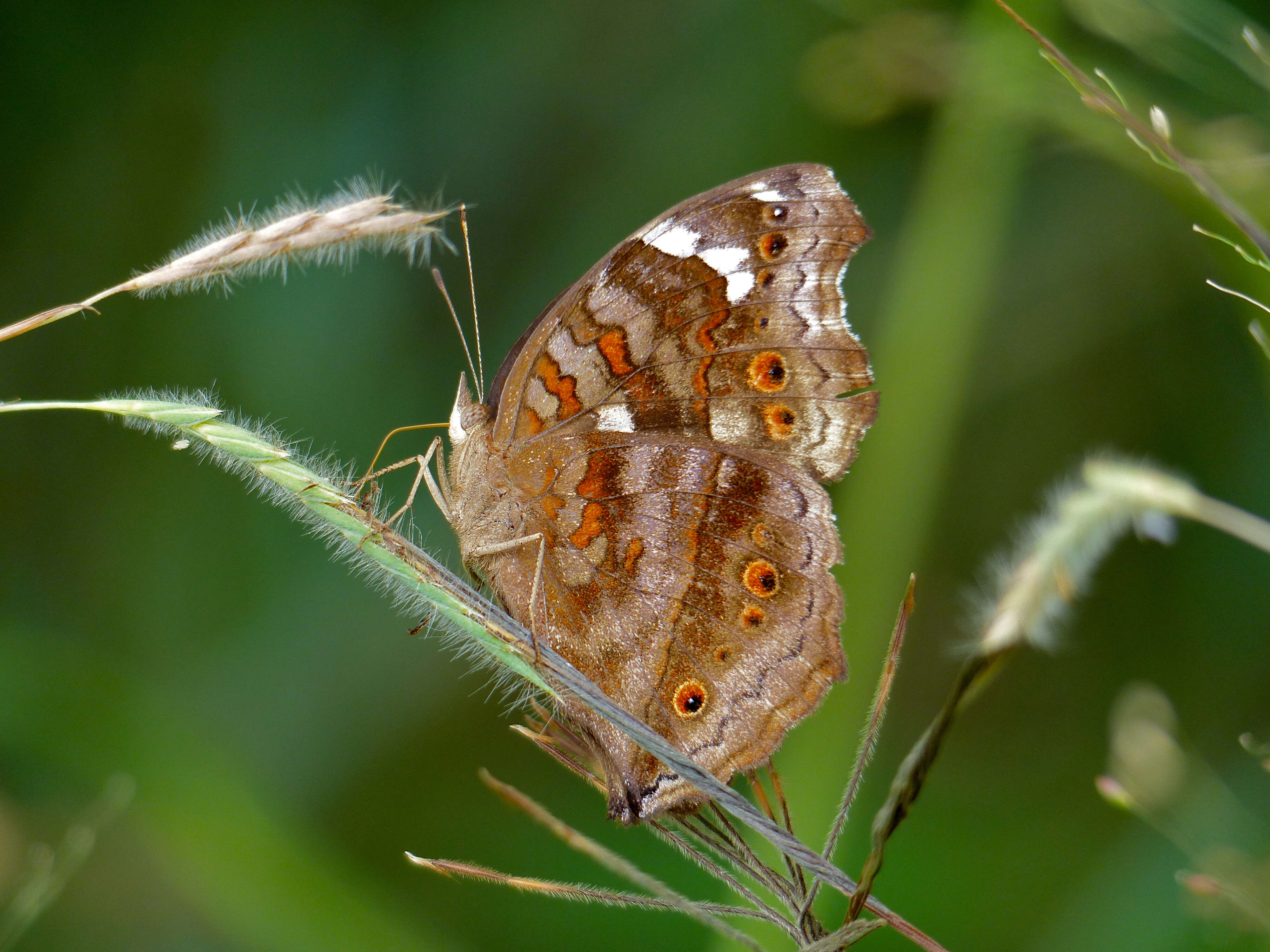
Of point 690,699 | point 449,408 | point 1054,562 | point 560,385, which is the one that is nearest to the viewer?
point 1054,562

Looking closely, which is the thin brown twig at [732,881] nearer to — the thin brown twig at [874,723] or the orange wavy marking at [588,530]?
the thin brown twig at [874,723]

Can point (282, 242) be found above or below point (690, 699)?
above

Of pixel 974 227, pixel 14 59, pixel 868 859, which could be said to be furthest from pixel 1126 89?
pixel 14 59

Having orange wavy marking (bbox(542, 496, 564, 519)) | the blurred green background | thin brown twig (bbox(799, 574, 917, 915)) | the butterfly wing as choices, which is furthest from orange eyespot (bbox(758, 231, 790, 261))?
thin brown twig (bbox(799, 574, 917, 915))

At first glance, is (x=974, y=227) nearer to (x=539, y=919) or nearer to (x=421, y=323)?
(x=421, y=323)

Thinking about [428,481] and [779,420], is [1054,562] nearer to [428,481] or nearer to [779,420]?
[779,420]

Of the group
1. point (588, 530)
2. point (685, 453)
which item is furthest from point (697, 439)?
point (588, 530)
